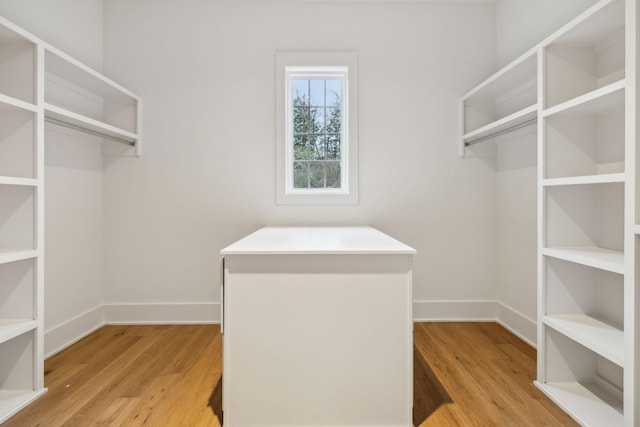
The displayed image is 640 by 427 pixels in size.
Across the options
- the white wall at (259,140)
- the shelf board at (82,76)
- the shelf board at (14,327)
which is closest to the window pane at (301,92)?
the white wall at (259,140)

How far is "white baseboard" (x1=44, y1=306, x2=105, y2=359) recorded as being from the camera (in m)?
2.35

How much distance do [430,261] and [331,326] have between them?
1736 mm

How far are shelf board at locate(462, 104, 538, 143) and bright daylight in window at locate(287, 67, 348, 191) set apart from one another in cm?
104

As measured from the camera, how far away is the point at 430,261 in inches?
117

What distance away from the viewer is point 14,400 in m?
1.74

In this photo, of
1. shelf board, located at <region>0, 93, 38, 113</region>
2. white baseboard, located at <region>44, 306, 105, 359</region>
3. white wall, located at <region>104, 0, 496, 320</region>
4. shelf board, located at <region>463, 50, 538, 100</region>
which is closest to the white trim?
white wall, located at <region>104, 0, 496, 320</region>

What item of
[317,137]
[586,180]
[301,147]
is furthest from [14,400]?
[586,180]

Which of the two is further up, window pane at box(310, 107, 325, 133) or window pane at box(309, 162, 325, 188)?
window pane at box(310, 107, 325, 133)

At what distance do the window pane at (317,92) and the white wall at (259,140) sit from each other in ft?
1.02

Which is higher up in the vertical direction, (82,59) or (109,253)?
(82,59)

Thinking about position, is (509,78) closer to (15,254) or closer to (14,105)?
(14,105)

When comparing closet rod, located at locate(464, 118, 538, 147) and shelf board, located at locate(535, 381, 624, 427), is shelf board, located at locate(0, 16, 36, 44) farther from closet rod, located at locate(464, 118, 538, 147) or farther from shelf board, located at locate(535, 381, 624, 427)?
shelf board, located at locate(535, 381, 624, 427)

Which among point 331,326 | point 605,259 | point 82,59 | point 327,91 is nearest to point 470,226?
point 605,259

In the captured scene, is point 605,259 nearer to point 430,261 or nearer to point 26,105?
point 430,261
